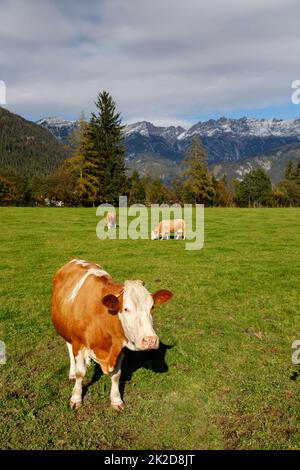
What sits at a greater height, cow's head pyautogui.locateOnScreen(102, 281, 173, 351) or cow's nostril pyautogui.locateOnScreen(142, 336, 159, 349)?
cow's head pyautogui.locateOnScreen(102, 281, 173, 351)

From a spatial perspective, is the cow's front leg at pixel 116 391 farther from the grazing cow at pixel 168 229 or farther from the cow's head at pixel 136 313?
the grazing cow at pixel 168 229

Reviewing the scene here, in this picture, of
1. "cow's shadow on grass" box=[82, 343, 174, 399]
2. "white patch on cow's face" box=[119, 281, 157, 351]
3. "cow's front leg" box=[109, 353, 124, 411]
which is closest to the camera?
"white patch on cow's face" box=[119, 281, 157, 351]

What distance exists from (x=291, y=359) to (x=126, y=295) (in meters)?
4.79

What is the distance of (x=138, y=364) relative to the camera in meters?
8.20

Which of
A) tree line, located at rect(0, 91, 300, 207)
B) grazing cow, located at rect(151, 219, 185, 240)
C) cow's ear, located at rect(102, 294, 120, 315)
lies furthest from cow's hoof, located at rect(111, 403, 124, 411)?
tree line, located at rect(0, 91, 300, 207)

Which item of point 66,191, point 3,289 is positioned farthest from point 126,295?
point 66,191

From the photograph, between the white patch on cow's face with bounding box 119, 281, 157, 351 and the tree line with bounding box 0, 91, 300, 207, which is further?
the tree line with bounding box 0, 91, 300, 207

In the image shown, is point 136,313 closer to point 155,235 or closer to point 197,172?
point 155,235

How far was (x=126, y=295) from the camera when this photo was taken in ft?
19.0

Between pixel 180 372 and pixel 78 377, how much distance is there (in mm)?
2291

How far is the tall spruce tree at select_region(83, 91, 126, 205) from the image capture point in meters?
66.9

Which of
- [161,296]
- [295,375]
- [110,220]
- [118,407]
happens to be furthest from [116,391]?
[110,220]

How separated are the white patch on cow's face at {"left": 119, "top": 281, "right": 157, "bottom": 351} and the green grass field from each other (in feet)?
5.44

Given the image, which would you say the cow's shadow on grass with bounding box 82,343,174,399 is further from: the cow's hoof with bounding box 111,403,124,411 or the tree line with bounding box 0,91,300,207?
the tree line with bounding box 0,91,300,207
